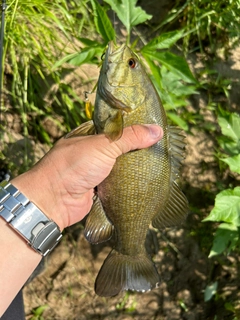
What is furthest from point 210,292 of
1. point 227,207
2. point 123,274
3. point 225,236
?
point 123,274

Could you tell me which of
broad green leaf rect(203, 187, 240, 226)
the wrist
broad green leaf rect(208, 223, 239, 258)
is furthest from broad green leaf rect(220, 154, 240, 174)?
the wrist

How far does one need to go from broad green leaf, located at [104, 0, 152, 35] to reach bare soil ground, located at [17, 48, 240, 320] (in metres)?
1.33

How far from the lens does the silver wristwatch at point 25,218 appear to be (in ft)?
5.83

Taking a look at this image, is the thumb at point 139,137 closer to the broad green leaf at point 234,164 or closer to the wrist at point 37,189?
the wrist at point 37,189

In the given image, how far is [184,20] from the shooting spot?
327cm

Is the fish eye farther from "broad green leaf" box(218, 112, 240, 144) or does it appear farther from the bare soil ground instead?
the bare soil ground

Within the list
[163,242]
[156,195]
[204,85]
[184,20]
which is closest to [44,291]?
[163,242]

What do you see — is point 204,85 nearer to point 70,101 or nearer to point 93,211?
point 70,101

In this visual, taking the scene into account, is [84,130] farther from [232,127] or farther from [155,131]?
[232,127]

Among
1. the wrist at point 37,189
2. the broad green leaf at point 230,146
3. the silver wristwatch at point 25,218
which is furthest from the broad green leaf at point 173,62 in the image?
the silver wristwatch at point 25,218

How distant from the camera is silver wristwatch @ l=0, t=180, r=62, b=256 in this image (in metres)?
1.78

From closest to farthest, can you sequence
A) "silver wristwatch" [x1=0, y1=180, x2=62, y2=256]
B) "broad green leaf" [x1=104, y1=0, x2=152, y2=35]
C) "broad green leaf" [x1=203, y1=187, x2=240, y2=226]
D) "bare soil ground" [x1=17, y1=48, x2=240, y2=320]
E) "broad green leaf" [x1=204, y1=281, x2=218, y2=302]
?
"silver wristwatch" [x1=0, y1=180, x2=62, y2=256] < "broad green leaf" [x1=104, y1=0, x2=152, y2=35] < "broad green leaf" [x1=203, y1=187, x2=240, y2=226] < "bare soil ground" [x1=17, y1=48, x2=240, y2=320] < "broad green leaf" [x1=204, y1=281, x2=218, y2=302]

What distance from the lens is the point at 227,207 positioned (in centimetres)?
240

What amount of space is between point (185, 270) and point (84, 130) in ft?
6.86
